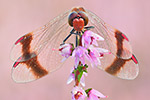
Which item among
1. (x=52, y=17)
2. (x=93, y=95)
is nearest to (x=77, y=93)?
(x=93, y=95)

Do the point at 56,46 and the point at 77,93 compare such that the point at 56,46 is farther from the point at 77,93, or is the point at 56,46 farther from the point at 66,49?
the point at 77,93

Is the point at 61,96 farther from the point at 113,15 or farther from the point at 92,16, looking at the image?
the point at 92,16

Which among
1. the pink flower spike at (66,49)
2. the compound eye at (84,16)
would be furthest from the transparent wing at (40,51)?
the compound eye at (84,16)

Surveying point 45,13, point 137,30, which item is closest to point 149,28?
point 137,30

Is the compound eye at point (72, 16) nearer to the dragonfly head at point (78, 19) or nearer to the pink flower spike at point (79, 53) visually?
the dragonfly head at point (78, 19)

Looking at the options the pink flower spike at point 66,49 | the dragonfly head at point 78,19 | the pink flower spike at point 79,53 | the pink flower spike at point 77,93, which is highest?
the dragonfly head at point 78,19

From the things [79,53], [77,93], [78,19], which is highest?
[78,19]

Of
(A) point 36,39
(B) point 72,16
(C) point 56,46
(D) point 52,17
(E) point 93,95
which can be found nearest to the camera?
(B) point 72,16
